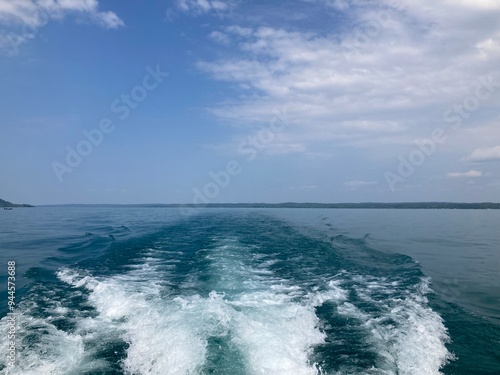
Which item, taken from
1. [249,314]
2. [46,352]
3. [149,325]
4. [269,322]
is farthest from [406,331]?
[46,352]

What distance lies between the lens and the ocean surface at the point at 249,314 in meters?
7.15

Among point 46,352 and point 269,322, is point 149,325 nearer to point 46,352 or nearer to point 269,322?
point 46,352

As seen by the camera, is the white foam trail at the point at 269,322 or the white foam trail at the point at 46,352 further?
the white foam trail at the point at 269,322

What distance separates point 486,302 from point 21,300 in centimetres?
1718

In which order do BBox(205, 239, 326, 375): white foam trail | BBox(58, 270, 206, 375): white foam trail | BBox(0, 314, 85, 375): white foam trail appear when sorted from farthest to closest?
1. BBox(205, 239, 326, 375): white foam trail
2. BBox(58, 270, 206, 375): white foam trail
3. BBox(0, 314, 85, 375): white foam trail

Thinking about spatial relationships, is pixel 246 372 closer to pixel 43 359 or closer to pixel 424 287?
pixel 43 359

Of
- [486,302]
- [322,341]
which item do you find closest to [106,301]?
[322,341]

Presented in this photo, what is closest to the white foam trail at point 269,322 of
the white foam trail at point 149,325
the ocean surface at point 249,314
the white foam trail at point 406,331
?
the ocean surface at point 249,314

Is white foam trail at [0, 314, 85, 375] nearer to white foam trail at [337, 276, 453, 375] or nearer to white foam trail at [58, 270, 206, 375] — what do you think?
white foam trail at [58, 270, 206, 375]

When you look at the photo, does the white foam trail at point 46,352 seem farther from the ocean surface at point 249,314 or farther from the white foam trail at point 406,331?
the white foam trail at point 406,331

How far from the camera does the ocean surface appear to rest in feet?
23.5

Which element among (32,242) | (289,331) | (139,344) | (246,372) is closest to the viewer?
(246,372)

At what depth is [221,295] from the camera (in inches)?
455

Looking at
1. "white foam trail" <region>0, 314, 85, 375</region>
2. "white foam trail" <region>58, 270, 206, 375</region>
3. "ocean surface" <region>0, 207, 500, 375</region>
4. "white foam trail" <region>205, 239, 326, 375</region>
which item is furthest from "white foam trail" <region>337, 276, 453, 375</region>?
"white foam trail" <region>0, 314, 85, 375</region>
